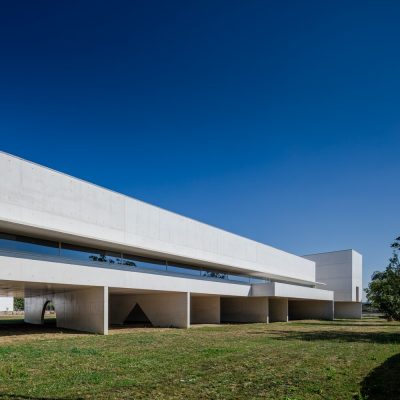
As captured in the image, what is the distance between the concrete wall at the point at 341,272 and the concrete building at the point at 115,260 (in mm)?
14857

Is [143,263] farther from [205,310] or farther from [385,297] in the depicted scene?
[385,297]

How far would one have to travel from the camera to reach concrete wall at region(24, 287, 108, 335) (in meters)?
22.4

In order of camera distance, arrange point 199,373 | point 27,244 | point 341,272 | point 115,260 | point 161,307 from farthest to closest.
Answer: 1. point 341,272
2. point 161,307
3. point 115,260
4. point 27,244
5. point 199,373

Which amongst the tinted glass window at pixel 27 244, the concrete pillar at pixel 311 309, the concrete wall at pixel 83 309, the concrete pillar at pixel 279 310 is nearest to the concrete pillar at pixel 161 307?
the concrete wall at pixel 83 309

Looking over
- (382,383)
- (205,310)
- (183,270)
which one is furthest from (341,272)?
(382,383)

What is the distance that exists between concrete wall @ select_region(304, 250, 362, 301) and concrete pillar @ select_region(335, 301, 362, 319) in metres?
1.54

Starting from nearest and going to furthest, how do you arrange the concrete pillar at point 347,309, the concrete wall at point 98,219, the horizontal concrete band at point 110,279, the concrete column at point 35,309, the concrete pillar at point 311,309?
the horizontal concrete band at point 110,279 → the concrete wall at point 98,219 → the concrete column at point 35,309 → the concrete pillar at point 311,309 → the concrete pillar at point 347,309

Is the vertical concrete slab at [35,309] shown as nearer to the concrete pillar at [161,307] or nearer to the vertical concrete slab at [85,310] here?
the concrete pillar at [161,307]

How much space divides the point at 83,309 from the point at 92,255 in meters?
3.21

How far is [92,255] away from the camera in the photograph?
77.8 feet

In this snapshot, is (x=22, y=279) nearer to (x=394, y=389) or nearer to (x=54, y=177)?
(x=54, y=177)

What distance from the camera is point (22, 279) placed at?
1850 centimetres

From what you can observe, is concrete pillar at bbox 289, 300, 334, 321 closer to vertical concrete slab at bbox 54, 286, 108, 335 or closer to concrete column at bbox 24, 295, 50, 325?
concrete column at bbox 24, 295, 50, 325

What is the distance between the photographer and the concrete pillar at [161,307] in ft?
94.8
